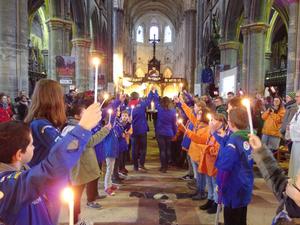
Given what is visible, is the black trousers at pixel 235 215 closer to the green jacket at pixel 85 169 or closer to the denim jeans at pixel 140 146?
the green jacket at pixel 85 169

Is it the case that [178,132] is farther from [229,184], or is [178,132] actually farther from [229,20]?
[229,20]

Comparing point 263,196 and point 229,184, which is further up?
point 229,184

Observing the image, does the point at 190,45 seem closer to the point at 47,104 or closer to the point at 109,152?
the point at 109,152

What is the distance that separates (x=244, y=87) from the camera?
1434 cm

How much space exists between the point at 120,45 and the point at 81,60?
15.9 metres

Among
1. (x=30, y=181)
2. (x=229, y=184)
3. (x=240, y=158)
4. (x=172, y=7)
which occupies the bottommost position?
(x=229, y=184)

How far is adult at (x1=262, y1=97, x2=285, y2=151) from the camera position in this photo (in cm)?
779

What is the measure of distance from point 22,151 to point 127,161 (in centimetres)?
709

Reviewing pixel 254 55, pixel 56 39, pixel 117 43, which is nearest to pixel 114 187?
pixel 56 39

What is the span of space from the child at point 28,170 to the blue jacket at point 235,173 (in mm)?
2057

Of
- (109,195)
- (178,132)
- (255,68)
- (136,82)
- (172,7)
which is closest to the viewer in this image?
(109,195)

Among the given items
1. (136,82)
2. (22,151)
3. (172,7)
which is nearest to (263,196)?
(22,151)

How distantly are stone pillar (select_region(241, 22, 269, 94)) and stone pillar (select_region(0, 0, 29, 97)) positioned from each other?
9.43m

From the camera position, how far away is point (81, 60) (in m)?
18.4
